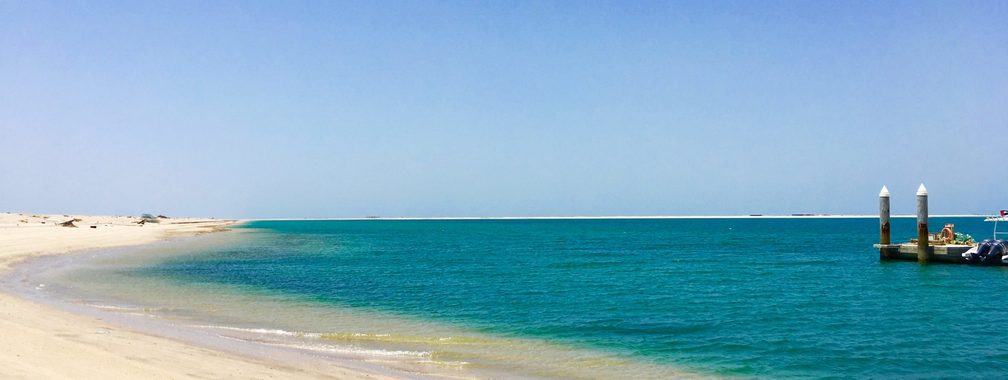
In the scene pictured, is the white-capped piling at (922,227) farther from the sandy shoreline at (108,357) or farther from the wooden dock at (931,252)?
the sandy shoreline at (108,357)

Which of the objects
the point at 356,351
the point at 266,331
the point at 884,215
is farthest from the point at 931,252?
the point at 266,331

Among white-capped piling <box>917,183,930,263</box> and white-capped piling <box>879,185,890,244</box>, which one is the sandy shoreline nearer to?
white-capped piling <box>917,183,930,263</box>

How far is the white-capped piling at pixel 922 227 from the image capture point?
141 ft

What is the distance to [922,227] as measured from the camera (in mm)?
43875

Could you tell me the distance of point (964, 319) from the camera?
70.0ft

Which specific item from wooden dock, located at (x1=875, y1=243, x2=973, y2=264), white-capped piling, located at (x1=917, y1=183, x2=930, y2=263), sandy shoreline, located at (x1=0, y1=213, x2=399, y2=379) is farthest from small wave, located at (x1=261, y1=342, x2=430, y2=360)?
wooden dock, located at (x1=875, y1=243, x2=973, y2=264)

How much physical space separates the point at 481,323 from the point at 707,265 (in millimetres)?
26466

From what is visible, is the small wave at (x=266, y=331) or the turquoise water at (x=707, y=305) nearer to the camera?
the turquoise water at (x=707, y=305)

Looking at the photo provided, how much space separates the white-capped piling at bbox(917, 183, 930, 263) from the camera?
43062 millimetres

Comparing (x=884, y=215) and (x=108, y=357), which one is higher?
(x=884, y=215)

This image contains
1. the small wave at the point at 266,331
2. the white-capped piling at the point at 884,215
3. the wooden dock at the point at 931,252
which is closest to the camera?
the small wave at the point at 266,331

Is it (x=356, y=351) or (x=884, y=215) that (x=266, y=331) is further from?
(x=884, y=215)

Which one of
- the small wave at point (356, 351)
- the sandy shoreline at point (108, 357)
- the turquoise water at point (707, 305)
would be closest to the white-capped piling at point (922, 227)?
the turquoise water at point (707, 305)

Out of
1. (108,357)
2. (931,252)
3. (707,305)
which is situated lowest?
(707,305)
